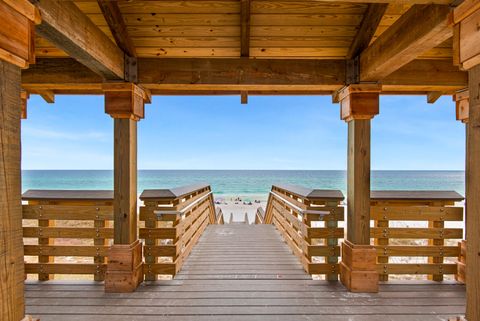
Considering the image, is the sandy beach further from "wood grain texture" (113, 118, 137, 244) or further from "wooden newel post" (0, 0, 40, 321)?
"wooden newel post" (0, 0, 40, 321)

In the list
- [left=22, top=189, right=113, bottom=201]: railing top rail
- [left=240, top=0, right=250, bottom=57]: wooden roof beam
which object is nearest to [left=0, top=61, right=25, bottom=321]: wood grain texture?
[left=240, top=0, right=250, bottom=57]: wooden roof beam

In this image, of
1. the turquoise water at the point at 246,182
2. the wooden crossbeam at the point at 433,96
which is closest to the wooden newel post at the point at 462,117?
the wooden crossbeam at the point at 433,96

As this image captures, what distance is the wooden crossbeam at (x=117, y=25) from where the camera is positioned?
221 cm

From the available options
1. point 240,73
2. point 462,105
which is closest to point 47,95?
point 240,73

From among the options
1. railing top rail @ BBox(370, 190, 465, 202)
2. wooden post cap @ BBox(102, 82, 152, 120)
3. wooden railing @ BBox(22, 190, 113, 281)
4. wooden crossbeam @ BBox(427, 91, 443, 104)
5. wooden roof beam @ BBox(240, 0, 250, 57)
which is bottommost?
wooden railing @ BBox(22, 190, 113, 281)

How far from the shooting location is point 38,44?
8.77ft

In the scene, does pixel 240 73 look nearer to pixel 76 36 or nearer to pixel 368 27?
pixel 368 27

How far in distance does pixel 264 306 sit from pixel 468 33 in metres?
2.67

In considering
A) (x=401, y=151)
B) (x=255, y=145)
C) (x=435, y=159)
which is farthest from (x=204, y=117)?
(x=435, y=159)

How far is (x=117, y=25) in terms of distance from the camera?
237cm

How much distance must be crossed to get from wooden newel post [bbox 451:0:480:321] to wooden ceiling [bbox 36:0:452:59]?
3.53ft

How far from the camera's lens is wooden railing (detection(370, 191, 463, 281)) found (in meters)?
3.13

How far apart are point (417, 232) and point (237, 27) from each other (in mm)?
3225

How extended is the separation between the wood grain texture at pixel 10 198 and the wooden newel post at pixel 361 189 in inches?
115
